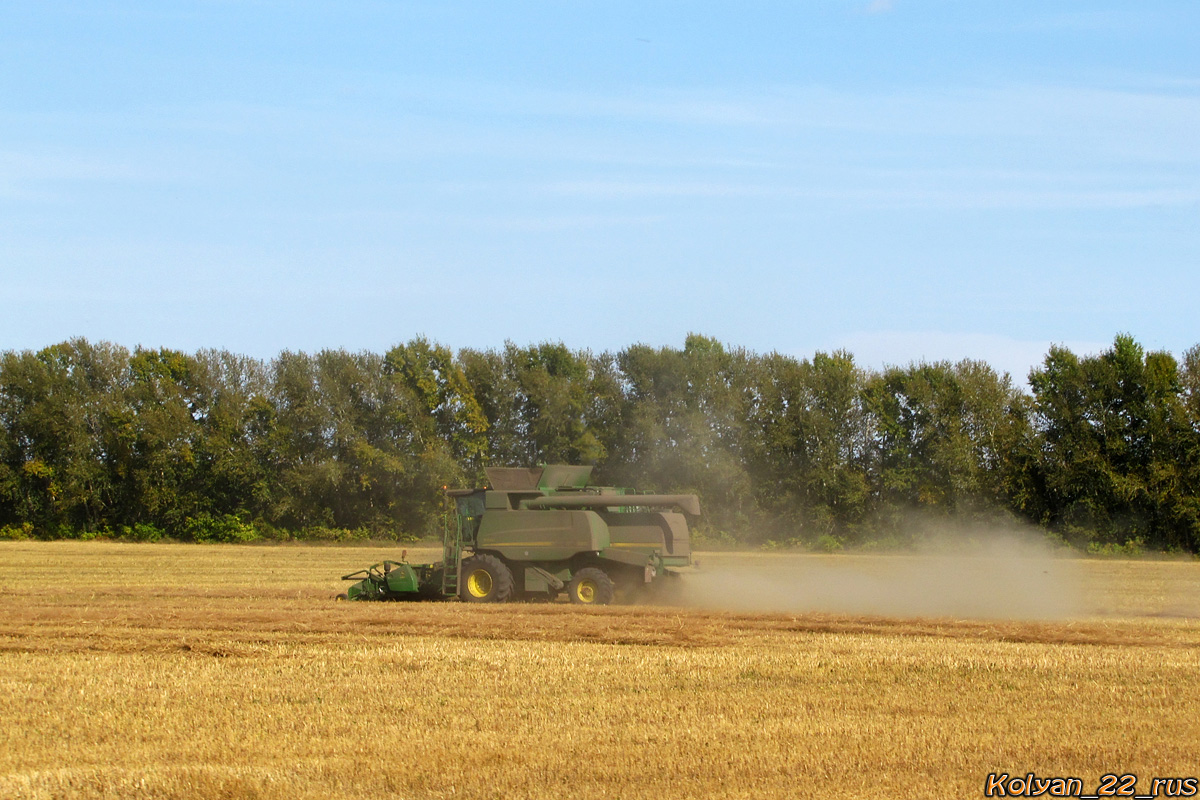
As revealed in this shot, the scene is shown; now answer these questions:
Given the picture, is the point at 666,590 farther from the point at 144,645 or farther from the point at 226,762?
the point at 226,762

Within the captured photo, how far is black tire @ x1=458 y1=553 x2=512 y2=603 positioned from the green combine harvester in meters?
0.02

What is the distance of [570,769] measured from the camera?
7.69 meters

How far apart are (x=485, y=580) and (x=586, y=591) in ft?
6.44

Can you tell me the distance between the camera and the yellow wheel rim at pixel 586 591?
1983cm

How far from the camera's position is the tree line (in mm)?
46375

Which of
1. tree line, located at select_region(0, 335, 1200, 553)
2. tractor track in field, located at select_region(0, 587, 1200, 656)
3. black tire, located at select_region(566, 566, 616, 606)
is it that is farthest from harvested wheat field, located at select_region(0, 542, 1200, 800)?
tree line, located at select_region(0, 335, 1200, 553)

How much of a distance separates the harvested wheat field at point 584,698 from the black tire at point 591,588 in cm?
61

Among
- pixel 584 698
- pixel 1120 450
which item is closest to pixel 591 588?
pixel 584 698

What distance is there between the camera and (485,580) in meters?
20.4

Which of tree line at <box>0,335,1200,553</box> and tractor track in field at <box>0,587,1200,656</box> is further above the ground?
tree line at <box>0,335,1200,553</box>

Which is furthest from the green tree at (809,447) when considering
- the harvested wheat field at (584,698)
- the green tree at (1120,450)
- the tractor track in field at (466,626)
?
the tractor track in field at (466,626)

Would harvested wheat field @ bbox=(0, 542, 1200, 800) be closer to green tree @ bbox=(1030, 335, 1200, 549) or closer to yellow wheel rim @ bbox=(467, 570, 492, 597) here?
yellow wheel rim @ bbox=(467, 570, 492, 597)

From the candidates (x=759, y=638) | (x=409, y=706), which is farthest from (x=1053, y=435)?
(x=409, y=706)

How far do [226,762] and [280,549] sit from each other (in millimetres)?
39248
